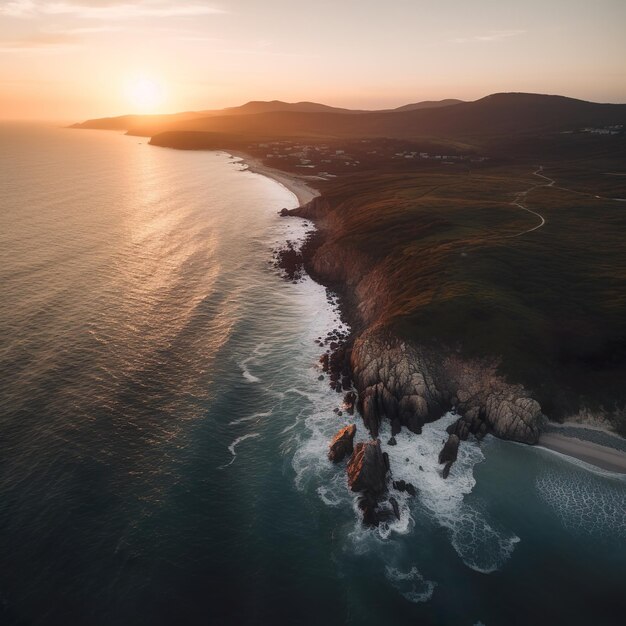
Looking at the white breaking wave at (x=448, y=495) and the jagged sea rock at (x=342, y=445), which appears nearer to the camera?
the white breaking wave at (x=448, y=495)

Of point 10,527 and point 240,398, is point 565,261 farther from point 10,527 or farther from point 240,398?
point 10,527

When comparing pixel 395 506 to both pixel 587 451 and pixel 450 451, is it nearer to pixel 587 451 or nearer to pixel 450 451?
pixel 450 451

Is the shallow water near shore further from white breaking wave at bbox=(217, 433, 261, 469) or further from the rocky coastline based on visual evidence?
the rocky coastline

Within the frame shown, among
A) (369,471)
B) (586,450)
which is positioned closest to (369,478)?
(369,471)

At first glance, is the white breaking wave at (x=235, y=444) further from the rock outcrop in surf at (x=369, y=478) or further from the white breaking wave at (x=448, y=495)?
the white breaking wave at (x=448, y=495)

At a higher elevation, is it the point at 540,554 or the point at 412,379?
the point at 412,379

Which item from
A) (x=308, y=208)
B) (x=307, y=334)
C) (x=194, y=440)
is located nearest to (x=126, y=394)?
(x=194, y=440)

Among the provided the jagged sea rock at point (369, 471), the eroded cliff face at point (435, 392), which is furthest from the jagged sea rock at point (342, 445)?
the eroded cliff face at point (435, 392)
